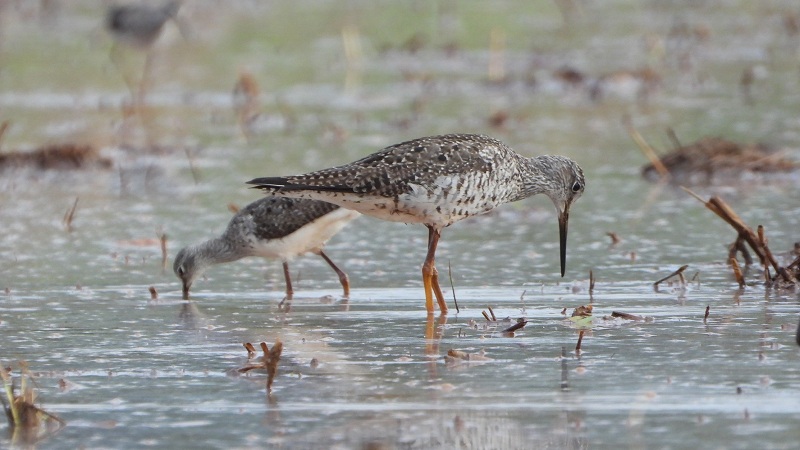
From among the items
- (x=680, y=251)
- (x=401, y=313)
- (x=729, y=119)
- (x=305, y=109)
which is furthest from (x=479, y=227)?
(x=305, y=109)

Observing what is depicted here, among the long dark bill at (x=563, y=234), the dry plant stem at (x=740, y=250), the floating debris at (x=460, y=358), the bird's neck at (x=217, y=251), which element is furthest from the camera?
the bird's neck at (x=217, y=251)

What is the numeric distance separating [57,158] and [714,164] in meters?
5.76

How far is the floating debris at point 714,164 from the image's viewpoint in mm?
12250

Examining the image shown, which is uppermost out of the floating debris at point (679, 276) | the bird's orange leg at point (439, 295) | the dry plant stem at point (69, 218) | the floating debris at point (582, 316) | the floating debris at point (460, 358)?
the dry plant stem at point (69, 218)

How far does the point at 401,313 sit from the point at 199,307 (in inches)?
47.6

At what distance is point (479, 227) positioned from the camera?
35.3 ft

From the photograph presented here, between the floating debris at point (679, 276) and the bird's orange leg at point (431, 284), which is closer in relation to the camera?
the bird's orange leg at point (431, 284)

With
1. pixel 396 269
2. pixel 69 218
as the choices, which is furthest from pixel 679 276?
pixel 69 218

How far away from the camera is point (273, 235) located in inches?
360

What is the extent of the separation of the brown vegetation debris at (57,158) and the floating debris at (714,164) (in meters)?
4.94

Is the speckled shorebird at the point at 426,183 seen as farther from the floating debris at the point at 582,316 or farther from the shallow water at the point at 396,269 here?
the floating debris at the point at 582,316

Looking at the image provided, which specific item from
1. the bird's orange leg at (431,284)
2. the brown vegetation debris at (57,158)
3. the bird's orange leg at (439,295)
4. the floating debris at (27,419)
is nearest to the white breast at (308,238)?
the bird's orange leg at (431,284)

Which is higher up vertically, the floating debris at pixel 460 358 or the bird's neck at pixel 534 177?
the bird's neck at pixel 534 177

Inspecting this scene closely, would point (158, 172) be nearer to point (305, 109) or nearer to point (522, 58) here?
point (305, 109)
